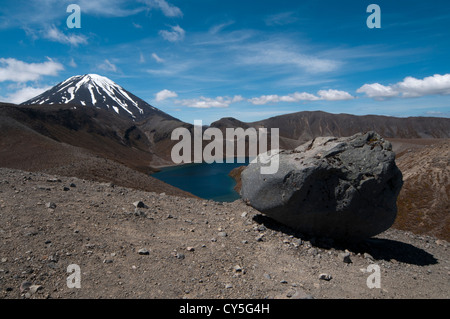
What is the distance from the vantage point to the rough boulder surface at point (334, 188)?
405 inches

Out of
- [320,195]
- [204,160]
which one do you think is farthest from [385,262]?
[204,160]

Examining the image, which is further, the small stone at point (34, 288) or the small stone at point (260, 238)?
the small stone at point (260, 238)

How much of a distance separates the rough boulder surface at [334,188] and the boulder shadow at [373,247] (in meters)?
0.29

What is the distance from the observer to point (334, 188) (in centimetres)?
1042

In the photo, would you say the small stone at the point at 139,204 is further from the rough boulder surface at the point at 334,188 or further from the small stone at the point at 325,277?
the small stone at the point at 325,277

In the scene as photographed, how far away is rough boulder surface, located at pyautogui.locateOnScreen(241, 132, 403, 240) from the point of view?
1028 centimetres

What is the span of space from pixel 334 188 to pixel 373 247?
4.02 meters

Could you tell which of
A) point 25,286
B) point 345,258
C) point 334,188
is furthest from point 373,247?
point 25,286

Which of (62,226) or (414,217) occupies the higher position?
(62,226)

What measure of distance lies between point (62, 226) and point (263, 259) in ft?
21.8

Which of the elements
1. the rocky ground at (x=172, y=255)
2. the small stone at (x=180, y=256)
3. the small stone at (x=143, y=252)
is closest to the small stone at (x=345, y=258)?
the rocky ground at (x=172, y=255)

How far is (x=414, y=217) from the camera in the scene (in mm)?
30969
